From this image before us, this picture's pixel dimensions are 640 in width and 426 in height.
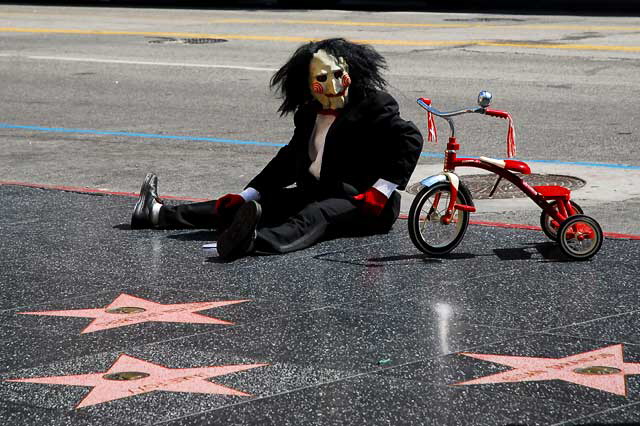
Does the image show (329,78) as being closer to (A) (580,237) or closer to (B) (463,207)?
(B) (463,207)

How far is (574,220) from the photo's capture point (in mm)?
6258

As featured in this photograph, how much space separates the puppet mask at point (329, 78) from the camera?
6.94m

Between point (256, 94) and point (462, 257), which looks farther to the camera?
point (256, 94)

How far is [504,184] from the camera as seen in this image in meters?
8.68

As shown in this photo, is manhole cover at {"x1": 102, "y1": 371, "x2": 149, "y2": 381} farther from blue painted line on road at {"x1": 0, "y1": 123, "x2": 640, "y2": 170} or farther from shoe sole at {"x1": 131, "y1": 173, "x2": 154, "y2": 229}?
blue painted line on road at {"x1": 0, "y1": 123, "x2": 640, "y2": 170}

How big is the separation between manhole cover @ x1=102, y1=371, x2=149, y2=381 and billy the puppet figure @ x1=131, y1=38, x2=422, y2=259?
1905 mm

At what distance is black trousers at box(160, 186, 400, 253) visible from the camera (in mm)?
6617

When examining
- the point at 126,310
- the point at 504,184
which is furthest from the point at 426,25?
the point at 126,310

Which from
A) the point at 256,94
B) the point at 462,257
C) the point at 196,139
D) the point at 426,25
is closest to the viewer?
the point at 462,257

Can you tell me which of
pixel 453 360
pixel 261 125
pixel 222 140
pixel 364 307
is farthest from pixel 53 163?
pixel 453 360

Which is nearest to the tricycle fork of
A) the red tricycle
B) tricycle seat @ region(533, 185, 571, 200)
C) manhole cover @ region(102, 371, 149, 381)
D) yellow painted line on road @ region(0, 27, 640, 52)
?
the red tricycle

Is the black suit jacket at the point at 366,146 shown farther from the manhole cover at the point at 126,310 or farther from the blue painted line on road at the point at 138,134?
the blue painted line on road at the point at 138,134

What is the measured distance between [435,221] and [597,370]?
6.29 feet

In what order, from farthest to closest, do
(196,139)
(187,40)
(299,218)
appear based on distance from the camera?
1. (187,40)
2. (196,139)
3. (299,218)
